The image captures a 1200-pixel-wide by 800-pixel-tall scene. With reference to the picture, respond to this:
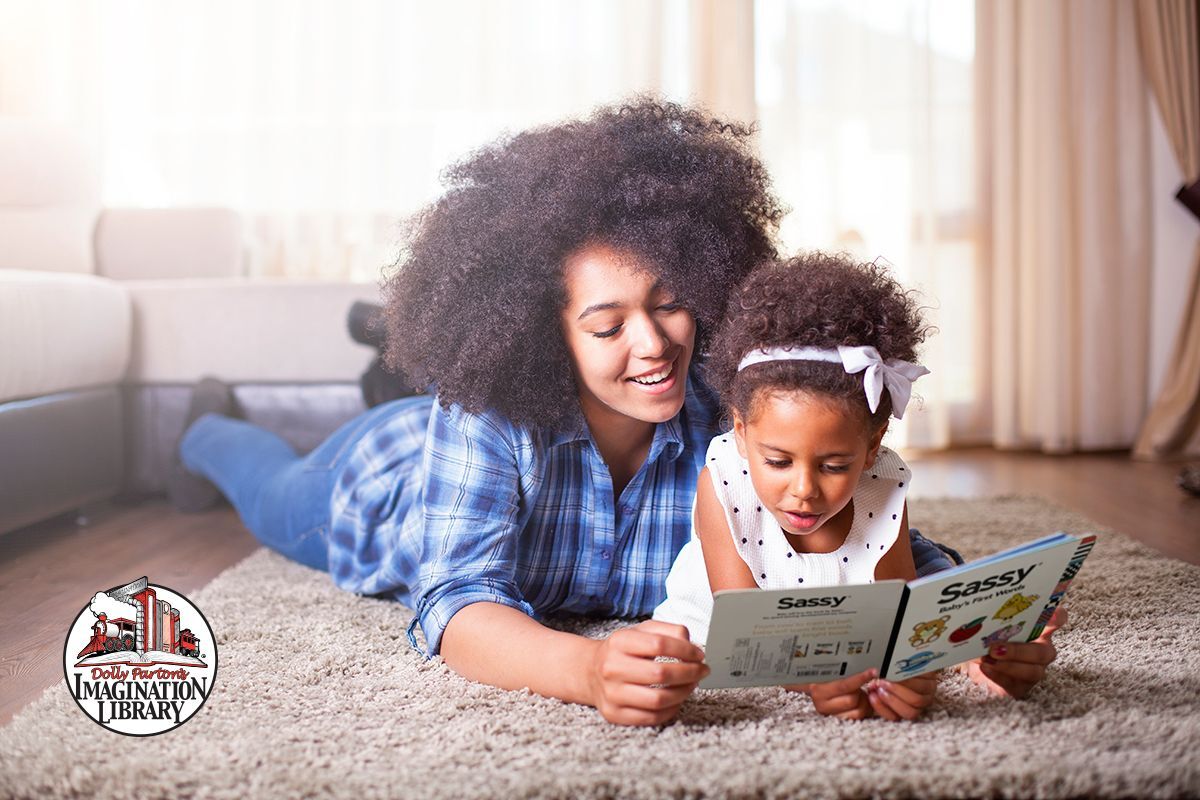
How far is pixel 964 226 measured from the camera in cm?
386

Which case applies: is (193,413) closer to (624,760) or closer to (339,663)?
(339,663)

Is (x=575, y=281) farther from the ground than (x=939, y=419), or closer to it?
farther from the ground

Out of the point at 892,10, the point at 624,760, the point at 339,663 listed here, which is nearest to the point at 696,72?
the point at 892,10

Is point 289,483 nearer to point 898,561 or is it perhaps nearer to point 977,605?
point 898,561

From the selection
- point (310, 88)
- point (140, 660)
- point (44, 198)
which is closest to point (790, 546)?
point (140, 660)

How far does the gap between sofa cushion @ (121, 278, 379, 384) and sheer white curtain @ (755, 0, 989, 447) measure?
171 centimetres

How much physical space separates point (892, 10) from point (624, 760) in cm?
336

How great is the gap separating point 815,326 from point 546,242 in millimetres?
360

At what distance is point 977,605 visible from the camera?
3.51 feet

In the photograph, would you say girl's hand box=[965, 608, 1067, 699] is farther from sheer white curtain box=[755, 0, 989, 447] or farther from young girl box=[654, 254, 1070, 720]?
sheer white curtain box=[755, 0, 989, 447]

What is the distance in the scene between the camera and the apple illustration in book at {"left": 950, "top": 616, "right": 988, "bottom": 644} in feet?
3.57

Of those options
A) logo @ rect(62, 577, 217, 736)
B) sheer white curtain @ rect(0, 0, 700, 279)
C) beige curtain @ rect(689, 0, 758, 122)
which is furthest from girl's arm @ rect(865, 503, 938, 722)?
sheer white curtain @ rect(0, 0, 700, 279)

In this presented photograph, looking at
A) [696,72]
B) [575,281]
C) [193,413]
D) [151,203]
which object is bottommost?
[193,413]

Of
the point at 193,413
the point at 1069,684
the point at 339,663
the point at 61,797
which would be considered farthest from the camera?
the point at 193,413
